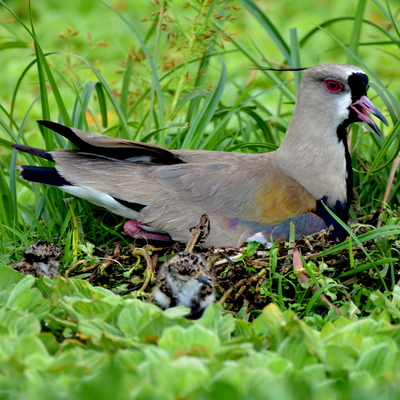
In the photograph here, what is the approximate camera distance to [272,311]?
2.52 metres

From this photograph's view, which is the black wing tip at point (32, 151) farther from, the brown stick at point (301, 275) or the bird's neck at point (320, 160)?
the brown stick at point (301, 275)

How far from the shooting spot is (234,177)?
373 cm

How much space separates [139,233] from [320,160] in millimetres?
1099

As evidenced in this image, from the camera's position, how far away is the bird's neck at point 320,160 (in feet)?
12.7

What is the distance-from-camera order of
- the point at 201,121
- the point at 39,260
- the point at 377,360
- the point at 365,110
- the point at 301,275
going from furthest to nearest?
the point at 201,121, the point at 365,110, the point at 39,260, the point at 301,275, the point at 377,360

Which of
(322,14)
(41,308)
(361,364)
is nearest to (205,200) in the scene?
(41,308)

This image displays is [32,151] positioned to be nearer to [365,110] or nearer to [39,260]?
[39,260]

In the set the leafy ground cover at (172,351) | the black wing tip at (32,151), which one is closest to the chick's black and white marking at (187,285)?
the leafy ground cover at (172,351)

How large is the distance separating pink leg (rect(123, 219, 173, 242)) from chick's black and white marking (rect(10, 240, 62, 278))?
0.49 metres

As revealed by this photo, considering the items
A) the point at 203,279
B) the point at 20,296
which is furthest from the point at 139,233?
the point at 20,296

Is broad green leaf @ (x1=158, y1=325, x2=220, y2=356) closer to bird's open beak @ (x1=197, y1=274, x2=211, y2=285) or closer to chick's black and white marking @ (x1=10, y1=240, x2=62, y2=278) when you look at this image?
bird's open beak @ (x1=197, y1=274, x2=211, y2=285)

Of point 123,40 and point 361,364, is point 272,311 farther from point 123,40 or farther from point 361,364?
point 123,40

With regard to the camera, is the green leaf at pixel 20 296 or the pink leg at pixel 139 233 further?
the pink leg at pixel 139 233

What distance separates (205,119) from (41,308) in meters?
1.91
